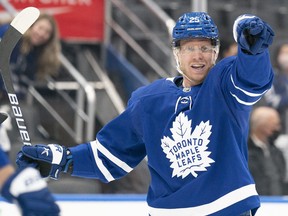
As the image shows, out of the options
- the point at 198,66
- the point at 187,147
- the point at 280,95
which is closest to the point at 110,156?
the point at 187,147

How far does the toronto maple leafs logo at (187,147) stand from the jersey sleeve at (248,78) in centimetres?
15

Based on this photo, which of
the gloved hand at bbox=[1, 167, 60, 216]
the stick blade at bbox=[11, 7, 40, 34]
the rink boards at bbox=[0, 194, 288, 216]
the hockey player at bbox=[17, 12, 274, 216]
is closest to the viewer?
the gloved hand at bbox=[1, 167, 60, 216]

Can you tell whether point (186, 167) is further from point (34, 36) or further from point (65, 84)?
point (65, 84)

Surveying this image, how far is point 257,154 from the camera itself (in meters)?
5.06

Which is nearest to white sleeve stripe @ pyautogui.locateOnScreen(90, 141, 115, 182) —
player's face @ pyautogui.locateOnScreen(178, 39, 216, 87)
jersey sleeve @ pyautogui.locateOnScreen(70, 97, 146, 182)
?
jersey sleeve @ pyautogui.locateOnScreen(70, 97, 146, 182)

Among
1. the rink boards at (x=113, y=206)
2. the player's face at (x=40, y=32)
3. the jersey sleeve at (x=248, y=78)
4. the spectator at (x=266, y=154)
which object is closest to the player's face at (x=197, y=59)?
the jersey sleeve at (x=248, y=78)

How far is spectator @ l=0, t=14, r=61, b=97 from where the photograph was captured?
5.26 m

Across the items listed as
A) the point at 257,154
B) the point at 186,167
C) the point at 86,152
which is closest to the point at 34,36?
the point at 257,154

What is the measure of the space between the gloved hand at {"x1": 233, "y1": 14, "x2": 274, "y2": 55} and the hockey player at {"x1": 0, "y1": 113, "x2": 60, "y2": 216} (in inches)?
30.3

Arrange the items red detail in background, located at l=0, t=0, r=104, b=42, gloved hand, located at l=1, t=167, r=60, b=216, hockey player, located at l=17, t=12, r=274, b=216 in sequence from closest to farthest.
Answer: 1. gloved hand, located at l=1, t=167, r=60, b=216
2. hockey player, located at l=17, t=12, r=274, b=216
3. red detail in background, located at l=0, t=0, r=104, b=42

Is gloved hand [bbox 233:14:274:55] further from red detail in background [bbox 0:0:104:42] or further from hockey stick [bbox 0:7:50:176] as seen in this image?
red detail in background [bbox 0:0:104:42]

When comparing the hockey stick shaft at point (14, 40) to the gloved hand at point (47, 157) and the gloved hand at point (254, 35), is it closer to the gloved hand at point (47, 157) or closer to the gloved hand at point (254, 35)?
the gloved hand at point (47, 157)

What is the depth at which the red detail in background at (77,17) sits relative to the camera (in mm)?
6223

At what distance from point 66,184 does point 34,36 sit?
0.87 m
